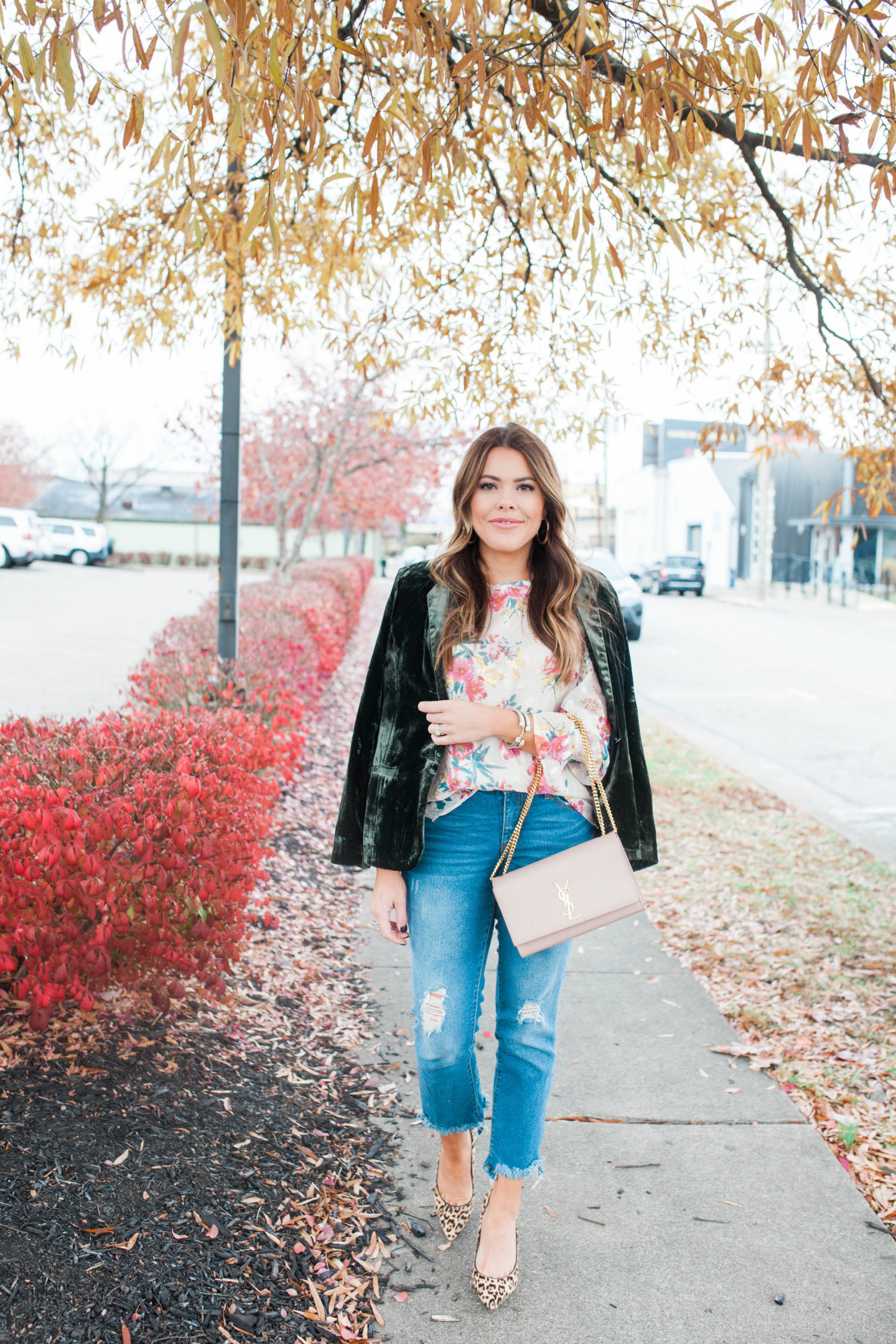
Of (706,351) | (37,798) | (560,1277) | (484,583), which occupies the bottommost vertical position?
(560,1277)

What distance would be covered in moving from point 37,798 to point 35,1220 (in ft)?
3.68

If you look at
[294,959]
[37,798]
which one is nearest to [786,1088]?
[294,959]

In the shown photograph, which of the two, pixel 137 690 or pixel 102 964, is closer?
pixel 102 964

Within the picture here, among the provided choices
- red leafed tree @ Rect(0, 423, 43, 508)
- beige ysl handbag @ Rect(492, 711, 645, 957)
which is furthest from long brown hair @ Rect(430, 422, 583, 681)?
red leafed tree @ Rect(0, 423, 43, 508)

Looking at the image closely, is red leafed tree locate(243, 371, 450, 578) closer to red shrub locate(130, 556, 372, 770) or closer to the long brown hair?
red shrub locate(130, 556, 372, 770)

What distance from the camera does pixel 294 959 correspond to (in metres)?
4.04

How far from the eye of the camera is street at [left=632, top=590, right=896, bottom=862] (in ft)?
24.8

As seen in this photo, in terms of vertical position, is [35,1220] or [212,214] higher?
[212,214]

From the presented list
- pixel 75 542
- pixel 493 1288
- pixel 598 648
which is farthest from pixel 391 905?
pixel 75 542

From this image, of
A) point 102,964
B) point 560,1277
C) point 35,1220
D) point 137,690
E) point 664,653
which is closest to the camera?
point 35,1220

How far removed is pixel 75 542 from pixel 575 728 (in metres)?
42.4

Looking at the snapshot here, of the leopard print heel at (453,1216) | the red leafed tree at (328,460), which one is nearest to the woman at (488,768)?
the leopard print heel at (453,1216)

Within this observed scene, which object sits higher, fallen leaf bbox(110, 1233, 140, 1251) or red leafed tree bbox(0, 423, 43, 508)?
red leafed tree bbox(0, 423, 43, 508)

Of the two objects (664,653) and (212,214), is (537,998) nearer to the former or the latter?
(212,214)
